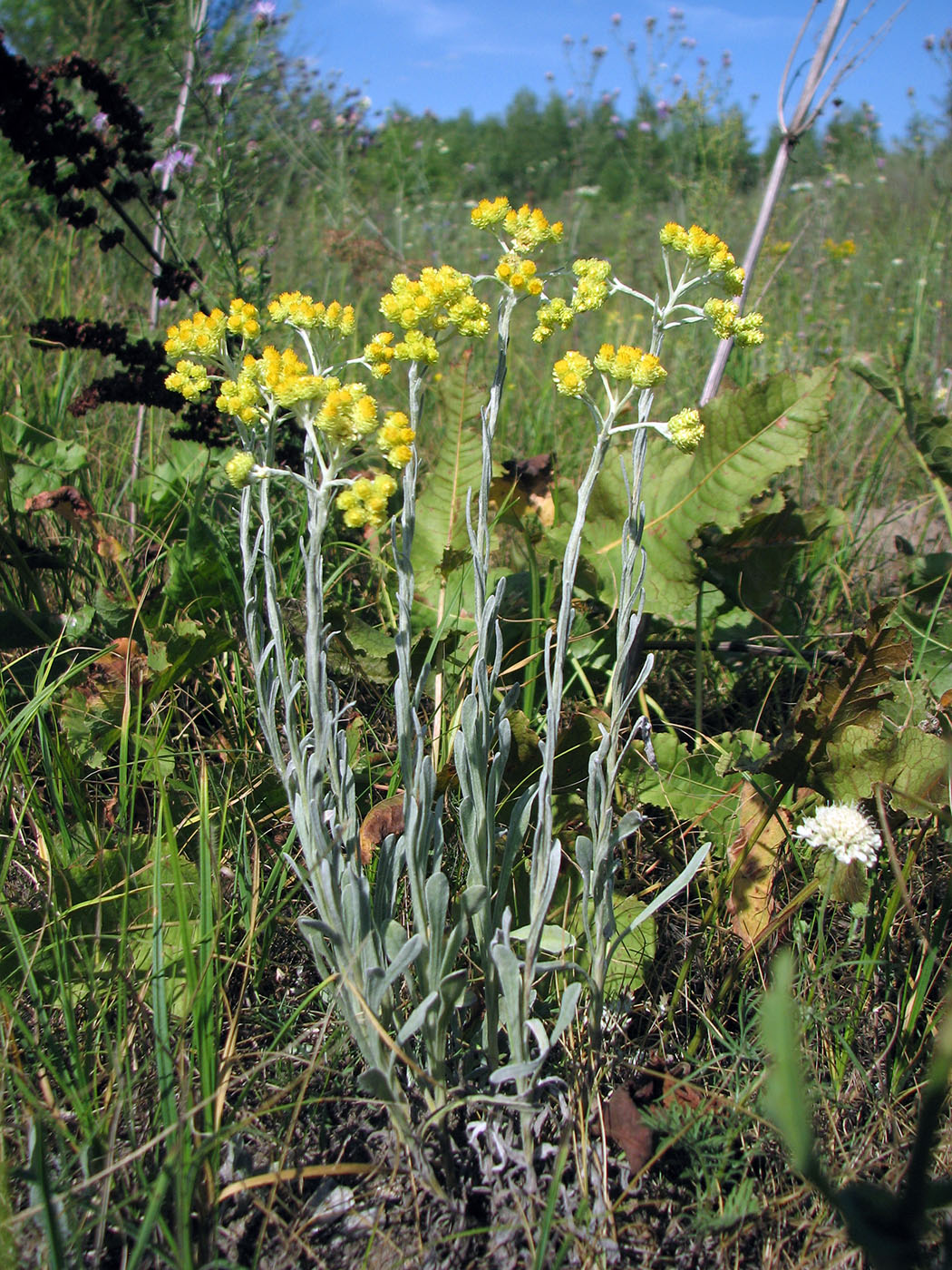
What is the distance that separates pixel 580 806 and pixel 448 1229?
25.3 inches

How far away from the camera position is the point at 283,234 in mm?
5121

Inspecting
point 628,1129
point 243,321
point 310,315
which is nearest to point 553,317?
point 310,315

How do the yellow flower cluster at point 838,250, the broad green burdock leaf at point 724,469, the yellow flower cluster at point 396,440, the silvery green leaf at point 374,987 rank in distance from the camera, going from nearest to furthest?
the yellow flower cluster at point 396,440 < the silvery green leaf at point 374,987 < the broad green burdock leaf at point 724,469 < the yellow flower cluster at point 838,250

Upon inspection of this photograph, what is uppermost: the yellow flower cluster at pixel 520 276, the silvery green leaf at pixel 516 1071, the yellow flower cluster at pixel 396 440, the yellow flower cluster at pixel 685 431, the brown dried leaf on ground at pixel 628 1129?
the yellow flower cluster at pixel 520 276

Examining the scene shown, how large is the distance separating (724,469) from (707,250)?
75 centimetres

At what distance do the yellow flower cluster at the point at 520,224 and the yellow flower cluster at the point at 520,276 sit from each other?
0.12 ft

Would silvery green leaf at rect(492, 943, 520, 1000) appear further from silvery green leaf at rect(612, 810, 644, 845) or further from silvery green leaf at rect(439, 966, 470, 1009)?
silvery green leaf at rect(612, 810, 644, 845)

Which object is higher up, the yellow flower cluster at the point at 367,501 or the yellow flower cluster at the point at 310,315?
the yellow flower cluster at the point at 310,315

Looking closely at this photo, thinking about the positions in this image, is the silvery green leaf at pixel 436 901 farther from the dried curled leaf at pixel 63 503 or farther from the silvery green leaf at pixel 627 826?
the dried curled leaf at pixel 63 503

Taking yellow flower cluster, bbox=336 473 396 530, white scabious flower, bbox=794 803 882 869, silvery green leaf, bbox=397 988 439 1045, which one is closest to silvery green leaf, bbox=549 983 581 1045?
silvery green leaf, bbox=397 988 439 1045

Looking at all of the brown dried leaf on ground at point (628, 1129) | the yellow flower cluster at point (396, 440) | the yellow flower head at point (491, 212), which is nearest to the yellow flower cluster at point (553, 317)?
the yellow flower head at point (491, 212)

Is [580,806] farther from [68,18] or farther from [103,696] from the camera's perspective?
[68,18]

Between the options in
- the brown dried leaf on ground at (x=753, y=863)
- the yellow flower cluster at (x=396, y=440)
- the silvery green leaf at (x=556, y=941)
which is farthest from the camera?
the brown dried leaf on ground at (x=753, y=863)

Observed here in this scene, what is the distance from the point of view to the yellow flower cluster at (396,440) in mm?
883
